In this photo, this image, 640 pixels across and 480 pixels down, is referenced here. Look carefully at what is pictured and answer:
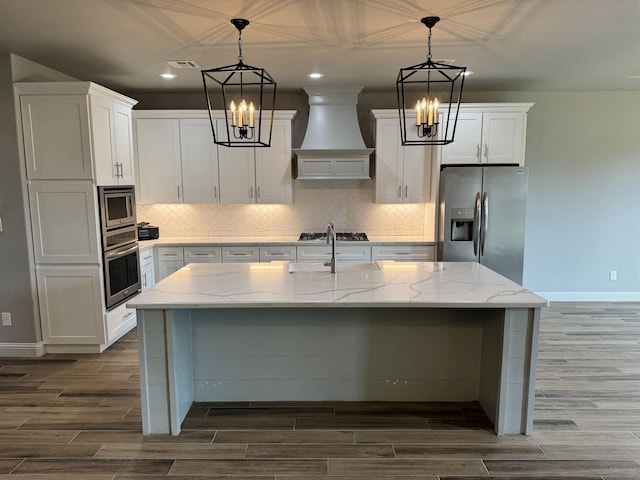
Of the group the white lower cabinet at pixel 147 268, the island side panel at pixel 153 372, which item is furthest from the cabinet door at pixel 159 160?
the island side panel at pixel 153 372

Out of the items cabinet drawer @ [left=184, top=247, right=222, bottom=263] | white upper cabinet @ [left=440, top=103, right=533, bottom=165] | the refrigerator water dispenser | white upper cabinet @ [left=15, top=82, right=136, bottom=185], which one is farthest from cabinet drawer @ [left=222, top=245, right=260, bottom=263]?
white upper cabinet @ [left=440, top=103, right=533, bottom=165]

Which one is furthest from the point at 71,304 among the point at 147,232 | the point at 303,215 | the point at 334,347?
the point at 303,215

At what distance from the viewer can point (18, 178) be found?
144 inches

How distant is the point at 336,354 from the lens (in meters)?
2.96

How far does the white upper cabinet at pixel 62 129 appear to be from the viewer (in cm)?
362

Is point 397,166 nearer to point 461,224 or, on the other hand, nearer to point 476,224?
point 461,224

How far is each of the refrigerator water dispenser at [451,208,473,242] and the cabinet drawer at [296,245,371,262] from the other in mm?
956

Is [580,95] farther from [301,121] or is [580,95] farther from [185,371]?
[185,371]

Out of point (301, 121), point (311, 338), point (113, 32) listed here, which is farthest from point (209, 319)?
point (301, 121)

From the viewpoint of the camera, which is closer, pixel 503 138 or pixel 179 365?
pixel 179 365

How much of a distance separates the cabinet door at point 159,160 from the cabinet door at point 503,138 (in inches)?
139

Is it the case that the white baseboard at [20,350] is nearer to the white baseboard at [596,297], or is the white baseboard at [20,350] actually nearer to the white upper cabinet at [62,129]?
the white upper cabinet at [62,129]

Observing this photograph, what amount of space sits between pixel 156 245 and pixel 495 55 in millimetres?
3959

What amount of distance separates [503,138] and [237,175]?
10.1 ft
